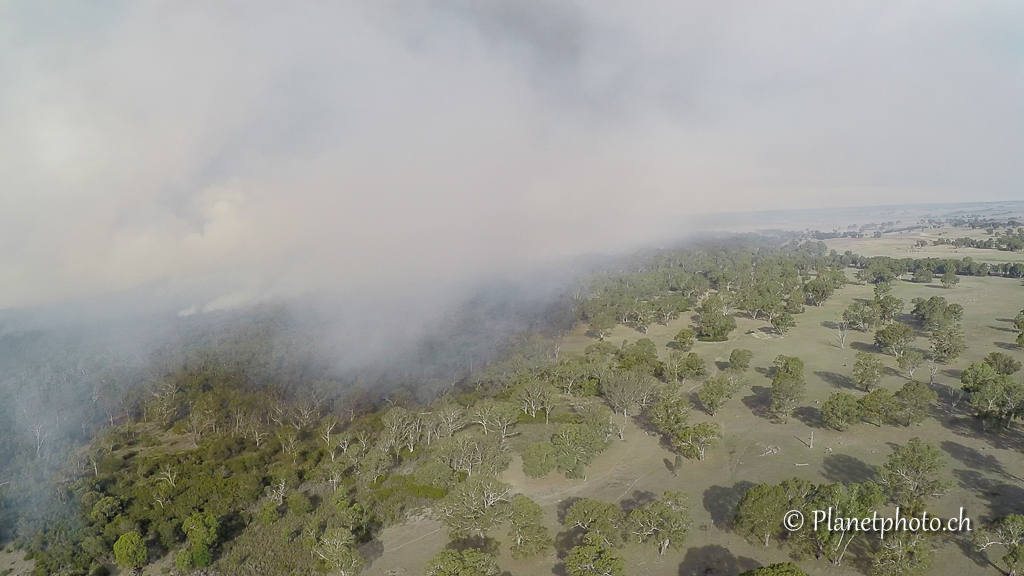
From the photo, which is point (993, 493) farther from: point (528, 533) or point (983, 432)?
point (528, 533)

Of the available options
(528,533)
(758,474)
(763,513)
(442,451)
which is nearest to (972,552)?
(763,513)

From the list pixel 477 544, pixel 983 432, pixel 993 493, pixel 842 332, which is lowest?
pixel 993 493

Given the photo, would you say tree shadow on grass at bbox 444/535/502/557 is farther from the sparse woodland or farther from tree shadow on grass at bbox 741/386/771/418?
tree shadow on grass at bbox 741/386/771/418

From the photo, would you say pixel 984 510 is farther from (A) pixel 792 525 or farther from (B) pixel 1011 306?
(B) pixel 1011 306

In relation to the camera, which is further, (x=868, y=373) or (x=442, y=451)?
(x=868, y=373)

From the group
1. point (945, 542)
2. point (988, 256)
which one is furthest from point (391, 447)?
point (988, 256)
